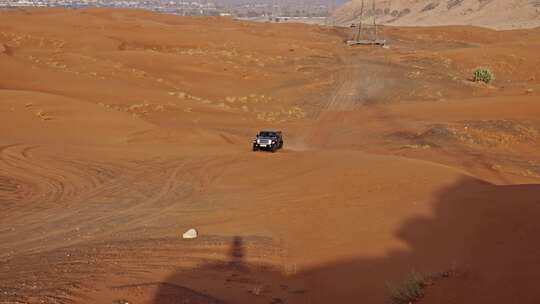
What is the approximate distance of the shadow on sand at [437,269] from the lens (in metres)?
9.79

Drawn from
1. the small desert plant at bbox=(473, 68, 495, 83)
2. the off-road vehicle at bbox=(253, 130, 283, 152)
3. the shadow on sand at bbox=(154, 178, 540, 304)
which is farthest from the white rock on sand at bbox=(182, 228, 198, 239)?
the small desert plant at bbox=(473, 68, 495, 83)

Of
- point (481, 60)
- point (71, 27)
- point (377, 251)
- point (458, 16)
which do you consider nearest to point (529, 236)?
point (377, 251)

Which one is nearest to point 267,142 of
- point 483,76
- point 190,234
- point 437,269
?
point 190,234

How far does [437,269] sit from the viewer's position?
38.9ft

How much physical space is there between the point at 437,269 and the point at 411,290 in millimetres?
2103

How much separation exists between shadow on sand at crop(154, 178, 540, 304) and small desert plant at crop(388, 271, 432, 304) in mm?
134

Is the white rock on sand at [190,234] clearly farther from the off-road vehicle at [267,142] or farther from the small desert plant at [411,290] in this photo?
the off-road vehicle at [267,142]

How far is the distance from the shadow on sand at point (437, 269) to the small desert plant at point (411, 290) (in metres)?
0.13

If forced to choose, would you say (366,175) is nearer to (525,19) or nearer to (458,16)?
(525,19)

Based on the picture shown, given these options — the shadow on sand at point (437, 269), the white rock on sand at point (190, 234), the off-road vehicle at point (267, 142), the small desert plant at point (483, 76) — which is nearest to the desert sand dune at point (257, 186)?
the shadow on sand at point (437, 269)

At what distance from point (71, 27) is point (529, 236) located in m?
76.0

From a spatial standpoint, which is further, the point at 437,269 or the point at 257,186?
the point at 257,186

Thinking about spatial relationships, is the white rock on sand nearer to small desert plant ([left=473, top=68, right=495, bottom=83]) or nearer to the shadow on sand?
the shadow on sand

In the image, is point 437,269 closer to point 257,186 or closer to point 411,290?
point 411,290
